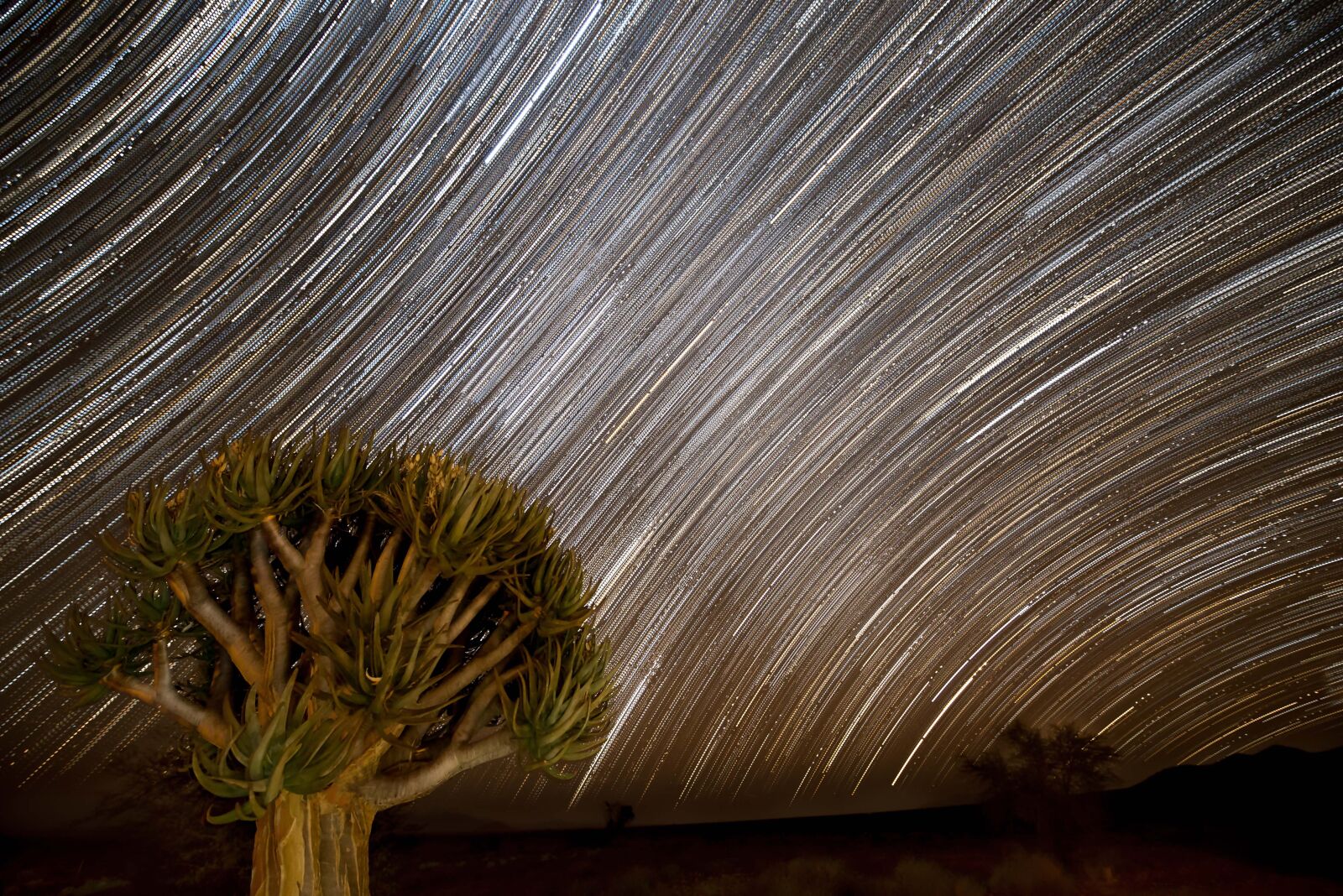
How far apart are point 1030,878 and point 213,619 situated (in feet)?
37.1

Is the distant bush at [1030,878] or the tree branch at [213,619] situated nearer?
the tree branch at [213,619]

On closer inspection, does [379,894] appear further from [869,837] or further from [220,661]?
[869,837]

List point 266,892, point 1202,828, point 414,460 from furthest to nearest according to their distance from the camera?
point 1202,828 < point 414,460 < point 266,892

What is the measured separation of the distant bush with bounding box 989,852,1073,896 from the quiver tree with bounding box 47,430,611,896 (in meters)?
7.90

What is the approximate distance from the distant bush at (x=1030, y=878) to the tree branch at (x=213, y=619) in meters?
9.86

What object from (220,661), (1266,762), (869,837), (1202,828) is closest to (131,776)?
(220,661)

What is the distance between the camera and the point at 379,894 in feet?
31.8

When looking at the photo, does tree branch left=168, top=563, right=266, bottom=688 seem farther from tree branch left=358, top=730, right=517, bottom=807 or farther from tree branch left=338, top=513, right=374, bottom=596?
tree branch left=358, top=730, right=517, bottom=807

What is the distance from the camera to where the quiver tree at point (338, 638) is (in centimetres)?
406

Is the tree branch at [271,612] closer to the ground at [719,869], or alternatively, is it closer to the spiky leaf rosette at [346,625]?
the spiky leaf rosette at [346,625]

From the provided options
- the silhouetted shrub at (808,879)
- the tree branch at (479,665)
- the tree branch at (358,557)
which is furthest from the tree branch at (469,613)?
the silhouetted shrub at (808,879)

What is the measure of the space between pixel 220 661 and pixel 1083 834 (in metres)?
13.4

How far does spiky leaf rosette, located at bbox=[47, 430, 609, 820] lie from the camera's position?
406 cm

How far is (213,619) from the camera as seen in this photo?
180 inches
